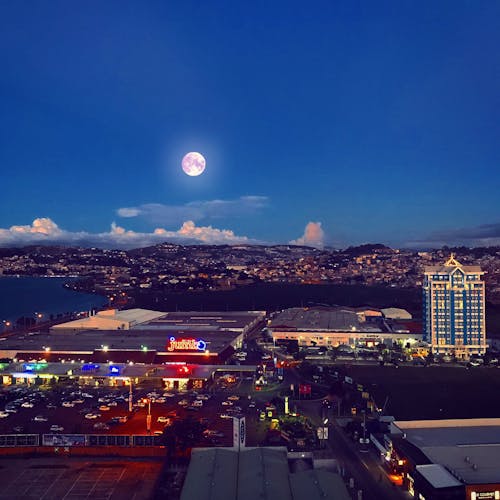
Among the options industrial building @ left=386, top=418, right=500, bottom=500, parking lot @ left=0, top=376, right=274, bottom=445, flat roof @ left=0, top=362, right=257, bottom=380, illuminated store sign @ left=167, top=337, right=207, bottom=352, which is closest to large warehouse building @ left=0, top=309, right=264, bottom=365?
illuminated store sign @ left=167, top=337, right=207, bottom=352

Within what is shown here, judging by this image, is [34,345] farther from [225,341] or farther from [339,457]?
[339,457]

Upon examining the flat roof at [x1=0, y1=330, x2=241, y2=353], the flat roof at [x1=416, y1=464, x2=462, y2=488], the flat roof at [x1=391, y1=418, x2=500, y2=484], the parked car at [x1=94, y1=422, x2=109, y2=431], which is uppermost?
the flat roof at [x1=0, y1=330, x2=241, y2=353]

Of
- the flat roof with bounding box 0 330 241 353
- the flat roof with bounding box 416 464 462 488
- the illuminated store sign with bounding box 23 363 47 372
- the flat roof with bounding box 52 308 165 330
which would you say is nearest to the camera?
the flat roof with bounding box 416 464 462 488

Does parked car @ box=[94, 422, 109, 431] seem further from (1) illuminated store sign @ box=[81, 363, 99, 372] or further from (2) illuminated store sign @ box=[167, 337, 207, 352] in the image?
(2) illuminated store sign @ box=[167, 337, 207, 352]

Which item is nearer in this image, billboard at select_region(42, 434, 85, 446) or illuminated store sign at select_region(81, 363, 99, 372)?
billboard at select_region(42, 434, 85, 446)

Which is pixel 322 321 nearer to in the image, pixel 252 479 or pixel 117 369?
pixel 117 369

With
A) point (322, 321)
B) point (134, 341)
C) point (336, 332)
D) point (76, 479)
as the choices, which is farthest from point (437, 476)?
point (322, 321)

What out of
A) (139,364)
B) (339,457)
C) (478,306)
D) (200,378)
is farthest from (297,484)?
(478,306)

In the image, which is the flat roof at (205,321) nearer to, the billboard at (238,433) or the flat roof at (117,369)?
the flat roof at (117,369)

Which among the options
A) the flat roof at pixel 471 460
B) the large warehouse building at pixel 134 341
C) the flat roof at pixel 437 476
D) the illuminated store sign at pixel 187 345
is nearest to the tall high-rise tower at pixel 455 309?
the large warehouse building at pixel 134 341
